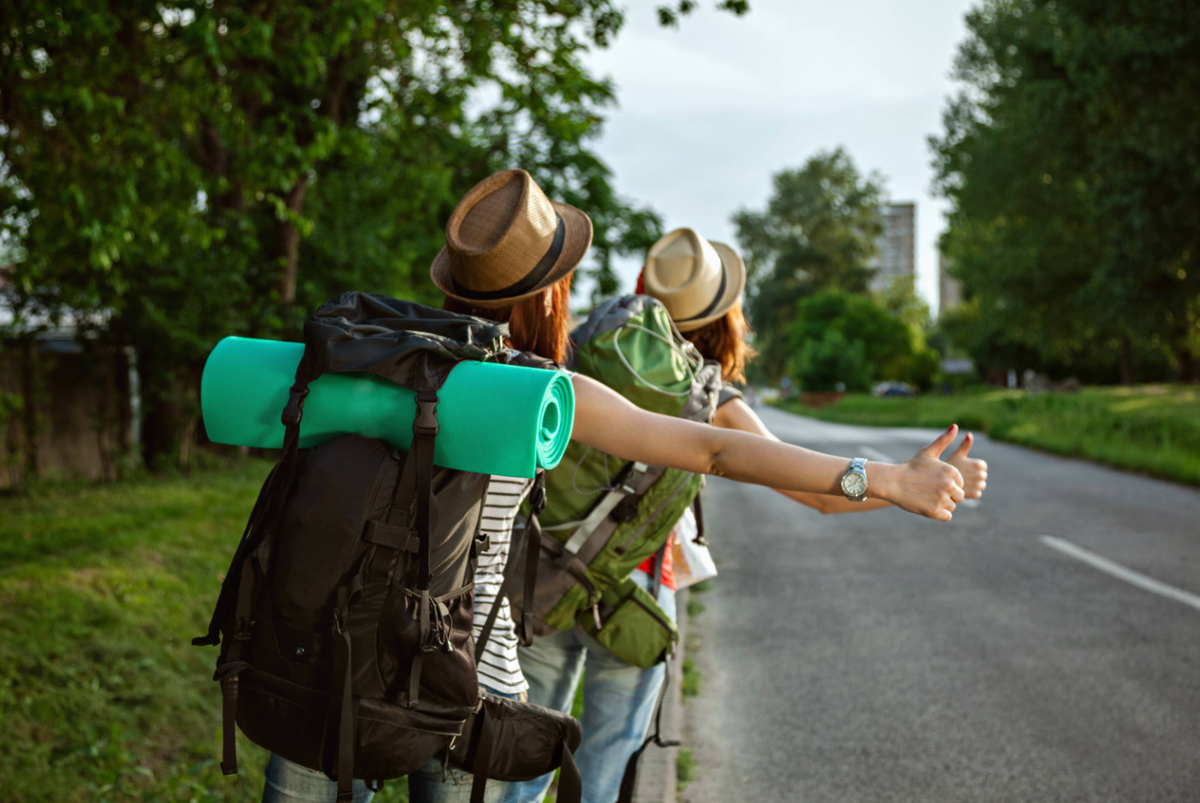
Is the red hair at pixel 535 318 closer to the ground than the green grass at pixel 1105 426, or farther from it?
farther from it

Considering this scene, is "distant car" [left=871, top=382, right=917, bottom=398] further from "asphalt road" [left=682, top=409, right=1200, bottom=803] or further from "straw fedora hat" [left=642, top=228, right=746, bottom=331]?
"straw fedora hat" [left=642, top=228, right=746, bottom=331]

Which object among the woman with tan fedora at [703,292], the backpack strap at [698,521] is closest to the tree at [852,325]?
the woman with tan fedora at [703,292]

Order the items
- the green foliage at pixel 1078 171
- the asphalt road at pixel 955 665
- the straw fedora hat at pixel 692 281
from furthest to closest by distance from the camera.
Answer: the green foliage at pixel 1078 171
the asphalt road at pixel 955 665
the straw fedora hat at pixel 692 281

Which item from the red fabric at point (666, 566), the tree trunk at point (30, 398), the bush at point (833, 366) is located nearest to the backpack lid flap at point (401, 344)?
the red fabric at point (666, 566)

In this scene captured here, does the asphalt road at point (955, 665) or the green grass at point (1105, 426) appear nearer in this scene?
the asphalt road at point (955, 665)

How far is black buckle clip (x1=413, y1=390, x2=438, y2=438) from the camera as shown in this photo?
1537 mm

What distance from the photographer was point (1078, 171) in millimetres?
25438

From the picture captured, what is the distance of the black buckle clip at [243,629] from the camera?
164 centimetres

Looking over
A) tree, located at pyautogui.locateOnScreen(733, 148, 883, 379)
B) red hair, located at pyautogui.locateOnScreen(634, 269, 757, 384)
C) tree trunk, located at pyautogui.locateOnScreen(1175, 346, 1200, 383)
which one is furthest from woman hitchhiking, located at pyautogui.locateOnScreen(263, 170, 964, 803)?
tree, located at pyautogui.locateOnScreen(733, 148, 883, 379)

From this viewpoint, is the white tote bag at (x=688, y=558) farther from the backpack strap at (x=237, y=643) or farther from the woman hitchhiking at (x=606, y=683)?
the backpack strap at (x=237, y=643)

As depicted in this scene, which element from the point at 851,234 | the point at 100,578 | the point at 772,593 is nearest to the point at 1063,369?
the point at 851,234

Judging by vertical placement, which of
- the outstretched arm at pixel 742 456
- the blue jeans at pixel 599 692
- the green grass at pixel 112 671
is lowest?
the green grass at pixel 112 671

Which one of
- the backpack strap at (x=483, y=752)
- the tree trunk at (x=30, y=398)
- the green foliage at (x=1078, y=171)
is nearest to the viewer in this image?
the backpack strap at (x=483, y=752)

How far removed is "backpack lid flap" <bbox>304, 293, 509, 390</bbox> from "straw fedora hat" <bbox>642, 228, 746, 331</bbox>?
3.81 feet
